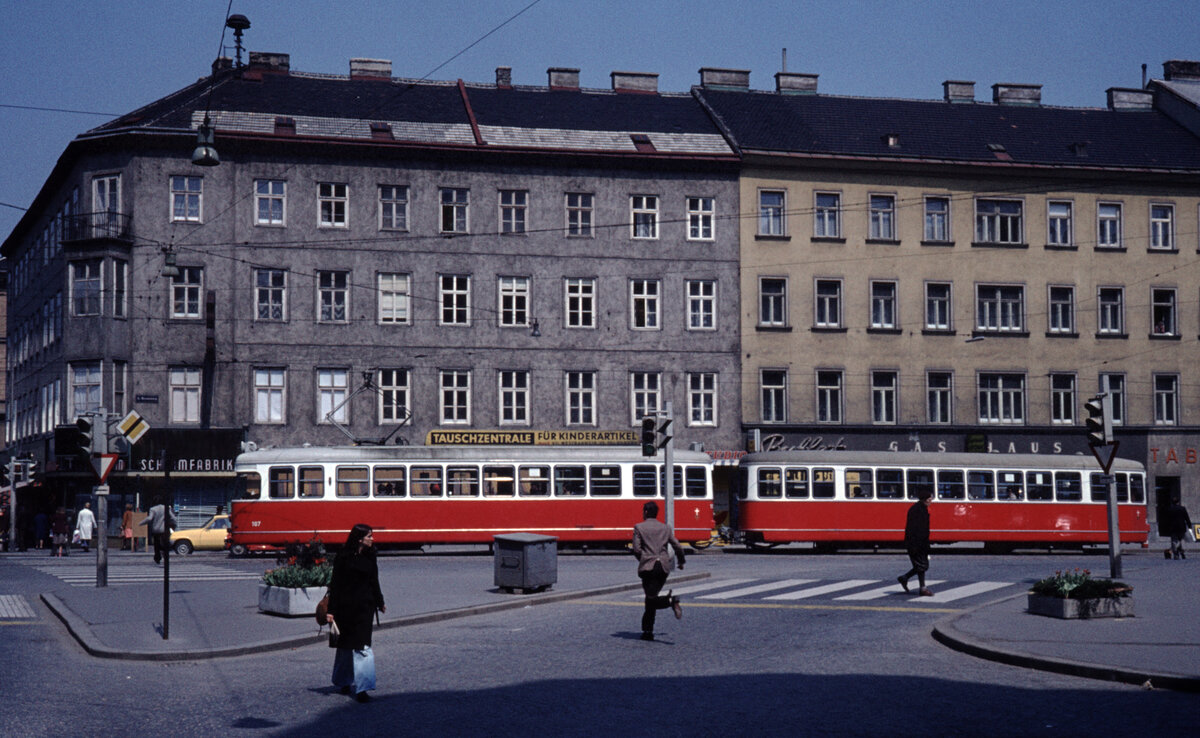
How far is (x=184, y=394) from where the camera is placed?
4409 cm

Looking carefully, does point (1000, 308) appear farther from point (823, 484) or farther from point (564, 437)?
point (564, 437)

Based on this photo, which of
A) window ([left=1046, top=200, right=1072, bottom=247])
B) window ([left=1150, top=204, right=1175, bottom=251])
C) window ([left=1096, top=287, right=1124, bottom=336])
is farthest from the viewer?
window ([left=1150, top=204, right=1175, bottom=251])

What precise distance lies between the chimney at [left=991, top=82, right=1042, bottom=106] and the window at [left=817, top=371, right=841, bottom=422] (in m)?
14.6

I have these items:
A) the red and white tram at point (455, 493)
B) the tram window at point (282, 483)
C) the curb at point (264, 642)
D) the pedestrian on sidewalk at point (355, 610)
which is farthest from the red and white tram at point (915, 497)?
the pedestrian on sidewalk at point (355, 610)

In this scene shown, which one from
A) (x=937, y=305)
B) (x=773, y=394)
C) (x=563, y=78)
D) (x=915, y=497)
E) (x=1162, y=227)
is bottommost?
(x=915, y=497)

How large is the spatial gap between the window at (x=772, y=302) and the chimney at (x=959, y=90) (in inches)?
482

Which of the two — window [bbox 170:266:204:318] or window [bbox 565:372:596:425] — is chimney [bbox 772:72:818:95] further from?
window [bbox 170:266:204:318]

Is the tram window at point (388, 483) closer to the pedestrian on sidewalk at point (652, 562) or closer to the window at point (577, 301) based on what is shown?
the window at point (577, 301)

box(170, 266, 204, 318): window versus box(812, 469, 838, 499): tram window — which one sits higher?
box(170, 266, 204, 318): window

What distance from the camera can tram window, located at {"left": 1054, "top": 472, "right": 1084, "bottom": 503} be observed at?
37.9 m

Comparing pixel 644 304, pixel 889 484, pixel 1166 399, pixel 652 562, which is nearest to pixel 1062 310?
pixel 1166 399

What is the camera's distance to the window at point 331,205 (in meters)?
45.2

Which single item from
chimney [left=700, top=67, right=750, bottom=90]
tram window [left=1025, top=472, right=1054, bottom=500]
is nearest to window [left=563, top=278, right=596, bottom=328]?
chimney [left=700, top=67, right=750, bottom=90]

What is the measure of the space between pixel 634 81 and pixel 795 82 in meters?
6.20
